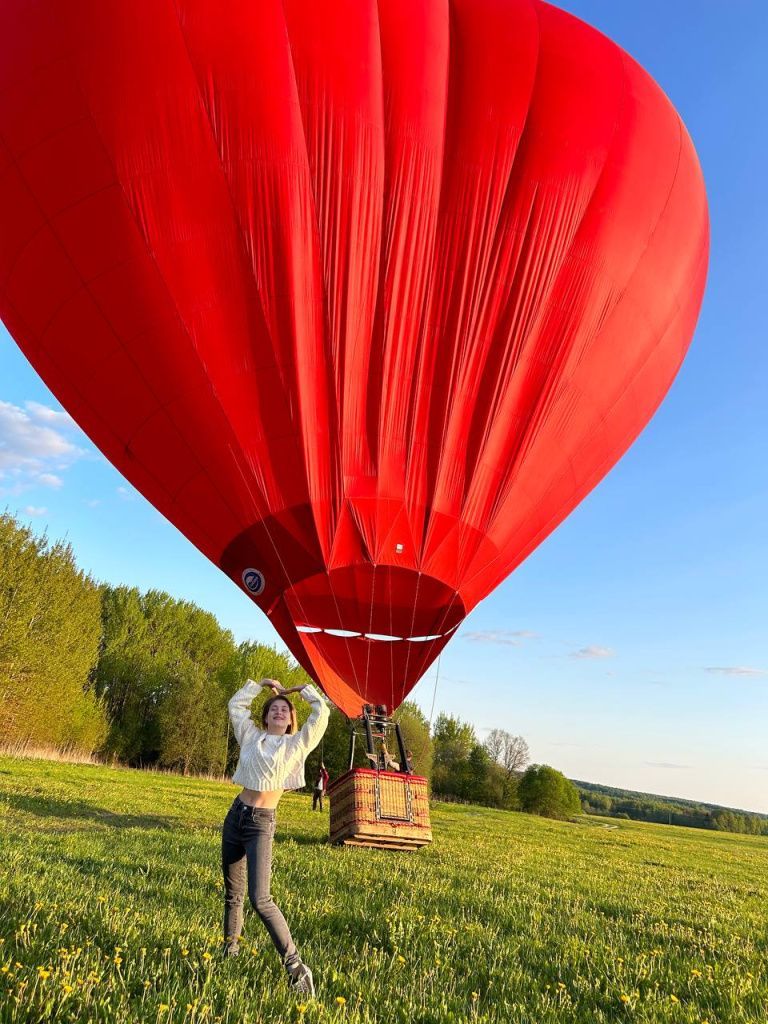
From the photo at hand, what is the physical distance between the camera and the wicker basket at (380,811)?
9109 millimetres

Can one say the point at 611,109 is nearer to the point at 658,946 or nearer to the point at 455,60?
the point at 455,60

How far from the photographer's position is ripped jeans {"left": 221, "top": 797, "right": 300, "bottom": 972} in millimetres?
3725

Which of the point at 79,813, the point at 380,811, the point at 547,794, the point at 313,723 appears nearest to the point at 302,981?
the point at 313,723

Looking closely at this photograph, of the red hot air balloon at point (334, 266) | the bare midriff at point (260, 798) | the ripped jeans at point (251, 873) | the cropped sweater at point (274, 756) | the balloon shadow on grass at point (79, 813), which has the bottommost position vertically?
the balloon shadow on grass at point (79, 813)

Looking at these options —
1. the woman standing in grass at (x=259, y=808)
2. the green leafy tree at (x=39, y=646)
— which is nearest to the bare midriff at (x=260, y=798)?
the woman standing in grass at (x=259, y=808)

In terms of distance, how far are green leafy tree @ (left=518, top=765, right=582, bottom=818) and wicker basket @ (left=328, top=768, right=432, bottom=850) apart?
1601 inches

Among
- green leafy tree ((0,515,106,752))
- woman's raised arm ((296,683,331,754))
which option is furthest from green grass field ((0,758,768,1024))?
green leafy tree ((0,515,106,752))

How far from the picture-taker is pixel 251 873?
3861 mm

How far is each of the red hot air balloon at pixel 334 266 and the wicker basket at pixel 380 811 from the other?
1656mm

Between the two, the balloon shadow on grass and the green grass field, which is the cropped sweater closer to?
the green grass field

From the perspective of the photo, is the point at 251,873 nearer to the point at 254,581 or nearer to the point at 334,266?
the point at 254,581

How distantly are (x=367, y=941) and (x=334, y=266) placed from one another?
24.0 ft

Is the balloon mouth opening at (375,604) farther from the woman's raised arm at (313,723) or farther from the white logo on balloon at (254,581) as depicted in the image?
the woman's raised arm at (313,723)

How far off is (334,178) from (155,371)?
3.30 metres
